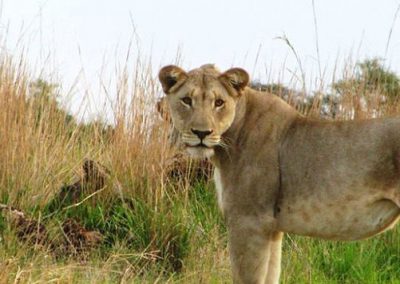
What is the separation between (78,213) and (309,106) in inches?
83.9

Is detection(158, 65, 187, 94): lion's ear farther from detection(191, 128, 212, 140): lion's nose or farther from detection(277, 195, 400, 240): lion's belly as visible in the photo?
→ detection(277, 195, 400, 240): lion's belly

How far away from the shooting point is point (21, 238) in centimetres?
518

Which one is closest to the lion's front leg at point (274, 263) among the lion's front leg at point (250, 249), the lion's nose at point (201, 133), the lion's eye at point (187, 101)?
the lion's front leg at point (250, 249)

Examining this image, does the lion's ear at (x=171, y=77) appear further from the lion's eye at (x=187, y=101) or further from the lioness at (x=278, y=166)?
the lion's eye at (x=187, y=101)

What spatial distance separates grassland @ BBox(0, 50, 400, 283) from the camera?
5227mm

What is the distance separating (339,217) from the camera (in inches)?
166

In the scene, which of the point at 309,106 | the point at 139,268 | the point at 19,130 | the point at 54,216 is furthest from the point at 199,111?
the point at 309,106

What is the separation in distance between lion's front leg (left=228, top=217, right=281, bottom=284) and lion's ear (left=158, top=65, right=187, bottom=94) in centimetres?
69

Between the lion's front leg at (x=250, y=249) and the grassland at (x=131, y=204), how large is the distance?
2.24ft

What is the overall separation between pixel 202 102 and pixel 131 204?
184cm

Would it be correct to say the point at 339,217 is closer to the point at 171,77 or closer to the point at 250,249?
the point at 250,249

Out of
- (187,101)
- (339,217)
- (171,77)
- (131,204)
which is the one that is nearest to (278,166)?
(339,217)

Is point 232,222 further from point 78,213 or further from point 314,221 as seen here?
point 78,213

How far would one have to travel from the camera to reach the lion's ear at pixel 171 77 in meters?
4.39
